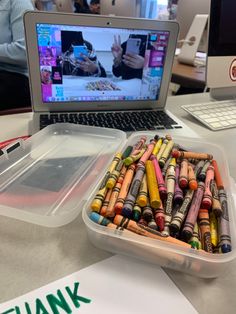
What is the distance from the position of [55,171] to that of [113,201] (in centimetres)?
17

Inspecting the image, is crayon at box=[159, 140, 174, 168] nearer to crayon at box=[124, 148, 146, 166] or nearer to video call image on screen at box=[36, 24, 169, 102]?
crayon at box=[124, 148, 146, 166]

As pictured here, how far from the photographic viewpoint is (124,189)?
400 millimetres

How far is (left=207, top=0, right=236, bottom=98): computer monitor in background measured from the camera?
2.85ft

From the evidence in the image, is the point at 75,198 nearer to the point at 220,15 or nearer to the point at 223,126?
the point at 223,126

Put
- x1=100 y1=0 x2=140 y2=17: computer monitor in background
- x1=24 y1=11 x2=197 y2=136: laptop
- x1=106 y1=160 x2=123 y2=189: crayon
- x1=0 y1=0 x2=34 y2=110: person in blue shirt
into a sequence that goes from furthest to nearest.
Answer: x1=100 y1=0 x2=140 y2=17: computer monitor in background → x1=0 y1=0 x2=34 y2=110: person in blue shirt → x1=24 y1=11 x2=197 y2=136: laptop → x1=106 y1=160 x2=123 y2=189: crayon

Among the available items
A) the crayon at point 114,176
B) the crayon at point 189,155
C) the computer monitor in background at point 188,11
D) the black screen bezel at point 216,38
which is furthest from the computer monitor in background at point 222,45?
the computer monitor in background at point 188,11

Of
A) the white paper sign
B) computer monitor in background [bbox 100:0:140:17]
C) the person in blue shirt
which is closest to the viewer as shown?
the white paper sign

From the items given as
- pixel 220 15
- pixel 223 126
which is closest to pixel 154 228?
pixel 223 126

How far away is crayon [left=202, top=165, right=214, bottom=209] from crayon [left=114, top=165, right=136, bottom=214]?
11 cm

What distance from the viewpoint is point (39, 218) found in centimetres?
38

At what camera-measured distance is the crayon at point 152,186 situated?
0.37 metres

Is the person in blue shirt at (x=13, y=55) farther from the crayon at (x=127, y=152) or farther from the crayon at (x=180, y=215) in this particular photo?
the crayon at (x=180, y=215)

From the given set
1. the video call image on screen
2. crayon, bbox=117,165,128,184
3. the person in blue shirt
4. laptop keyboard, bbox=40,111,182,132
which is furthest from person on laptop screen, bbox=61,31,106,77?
the person in blue shirt

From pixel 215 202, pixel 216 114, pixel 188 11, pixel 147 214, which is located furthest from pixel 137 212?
pixel 188 11
